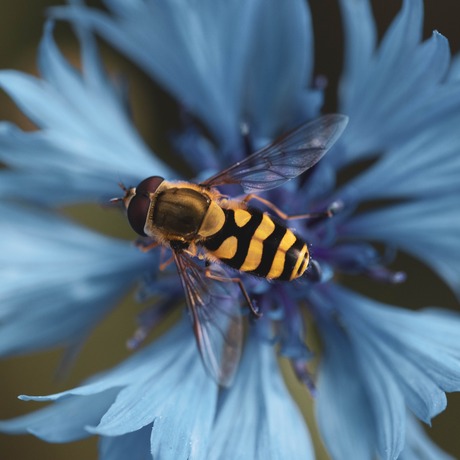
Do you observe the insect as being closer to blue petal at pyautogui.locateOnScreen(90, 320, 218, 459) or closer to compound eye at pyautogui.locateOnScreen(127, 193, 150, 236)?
compound eye at pyautogui.locateOnScreen(127, 193, 150, 236)

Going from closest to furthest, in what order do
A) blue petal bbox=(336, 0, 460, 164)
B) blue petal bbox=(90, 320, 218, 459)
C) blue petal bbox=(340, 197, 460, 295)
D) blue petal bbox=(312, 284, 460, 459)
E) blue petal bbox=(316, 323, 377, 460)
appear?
blue petal bbox=(90, 320, 218, 459) < blue petal bbox=(312, 284, 460, 459) < blue petal bbox=(336, 0, 460, 164) < blue petal bbox=(316, 323, 377, 460) < blue petal bbox=(340, 197, 460, 295)

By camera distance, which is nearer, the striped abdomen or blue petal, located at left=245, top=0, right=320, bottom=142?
the striped abdomen

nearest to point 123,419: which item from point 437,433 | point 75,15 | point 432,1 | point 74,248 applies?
point 74,248

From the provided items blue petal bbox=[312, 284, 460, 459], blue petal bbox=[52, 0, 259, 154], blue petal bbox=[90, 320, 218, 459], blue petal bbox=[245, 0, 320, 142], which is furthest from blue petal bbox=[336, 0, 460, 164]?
blue petal bbox=[90, 320, 218, 459]

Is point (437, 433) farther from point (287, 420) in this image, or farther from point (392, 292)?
point (287, 420)

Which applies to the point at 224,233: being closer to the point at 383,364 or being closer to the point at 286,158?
the point at 286,158

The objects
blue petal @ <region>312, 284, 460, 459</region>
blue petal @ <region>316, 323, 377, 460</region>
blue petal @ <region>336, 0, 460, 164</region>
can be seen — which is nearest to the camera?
blue petal @ <region>312, 284, 460, 459</region>

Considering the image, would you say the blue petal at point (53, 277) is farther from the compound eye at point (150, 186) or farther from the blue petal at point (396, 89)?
the blue petal at point (396, 89)
